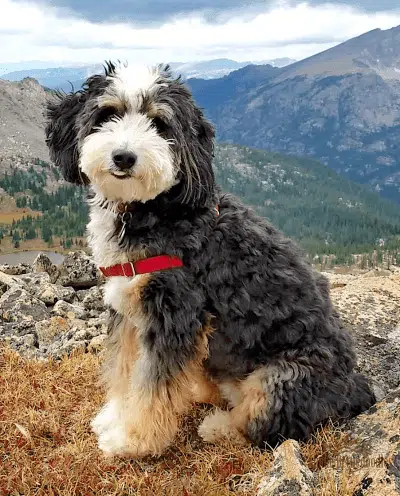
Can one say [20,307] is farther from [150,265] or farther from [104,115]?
[104,115]

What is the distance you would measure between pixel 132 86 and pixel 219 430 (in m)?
3.67

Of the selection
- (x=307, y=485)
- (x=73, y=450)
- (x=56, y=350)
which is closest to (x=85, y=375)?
(x=56, y=350)

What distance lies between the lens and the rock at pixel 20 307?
9.65 m

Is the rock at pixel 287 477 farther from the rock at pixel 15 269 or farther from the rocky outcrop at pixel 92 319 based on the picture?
the rock at pixel 15 269

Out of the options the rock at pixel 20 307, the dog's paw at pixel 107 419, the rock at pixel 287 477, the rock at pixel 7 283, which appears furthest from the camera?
the rock at pixel 7 283

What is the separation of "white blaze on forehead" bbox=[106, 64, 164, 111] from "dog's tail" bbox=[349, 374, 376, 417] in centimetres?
373

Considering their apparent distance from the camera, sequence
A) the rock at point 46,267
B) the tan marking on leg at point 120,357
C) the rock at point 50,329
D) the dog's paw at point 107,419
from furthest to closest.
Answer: the rock at point 46,267 < the rock at point 50,329 < the dog's paw at point 107,419 < the tan marking on leg at point 120,357

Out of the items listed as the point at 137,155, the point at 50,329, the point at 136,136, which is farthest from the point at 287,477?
the point at 50,329

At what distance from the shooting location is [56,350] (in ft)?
26.3

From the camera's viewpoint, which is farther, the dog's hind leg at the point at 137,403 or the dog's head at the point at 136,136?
the dog's hind leg at the point at 137,403

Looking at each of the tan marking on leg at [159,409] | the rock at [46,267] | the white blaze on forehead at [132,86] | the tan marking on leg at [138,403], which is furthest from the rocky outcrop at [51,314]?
the white blaze on forehead at [132,86]

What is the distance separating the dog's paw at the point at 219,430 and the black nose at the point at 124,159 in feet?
9.87

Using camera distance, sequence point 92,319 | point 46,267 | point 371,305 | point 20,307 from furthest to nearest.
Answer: point 46,267, point 20,307, point 92,319, point 371,305

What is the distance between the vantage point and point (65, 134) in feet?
17.0
